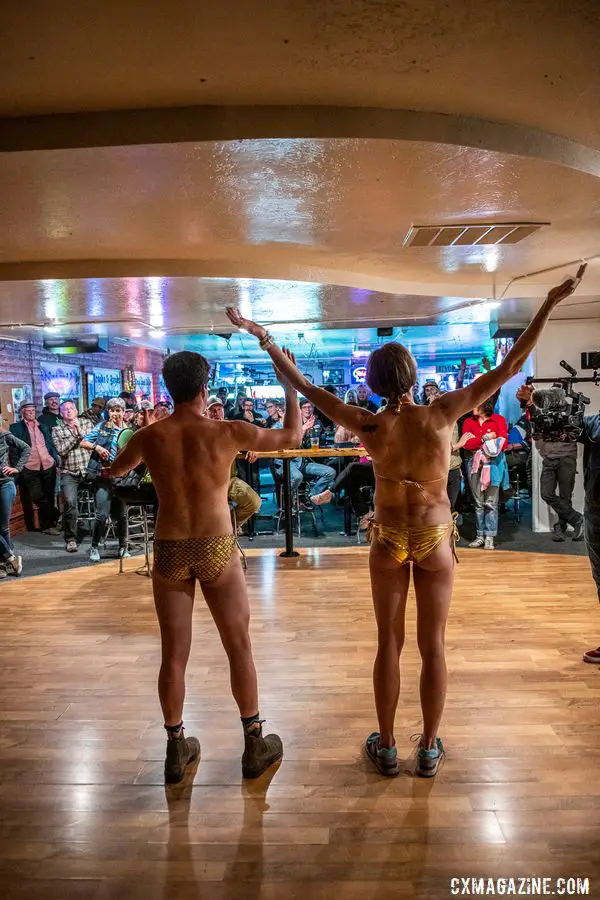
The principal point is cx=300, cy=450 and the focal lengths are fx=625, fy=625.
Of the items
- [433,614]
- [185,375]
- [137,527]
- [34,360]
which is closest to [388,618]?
[433,614]

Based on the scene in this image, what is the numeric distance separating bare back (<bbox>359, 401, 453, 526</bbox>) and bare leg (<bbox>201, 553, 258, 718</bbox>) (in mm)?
626

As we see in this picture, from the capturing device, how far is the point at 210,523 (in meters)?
2.45

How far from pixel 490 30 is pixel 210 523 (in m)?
2.00

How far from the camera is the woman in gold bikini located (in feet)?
7.75

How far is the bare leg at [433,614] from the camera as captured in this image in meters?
2.36

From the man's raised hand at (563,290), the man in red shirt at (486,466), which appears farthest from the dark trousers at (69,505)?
the man's raised hand at (563,290)

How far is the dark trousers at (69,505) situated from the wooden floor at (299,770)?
9.28 ft

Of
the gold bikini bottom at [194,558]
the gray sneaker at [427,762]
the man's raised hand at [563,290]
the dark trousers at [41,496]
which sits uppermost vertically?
the man's raised hand at [563,290]

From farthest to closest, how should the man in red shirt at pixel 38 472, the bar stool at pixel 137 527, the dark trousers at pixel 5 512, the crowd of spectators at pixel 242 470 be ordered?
1. the man in red shirt at pixel 38 472
2. the bar stool at pixel 137 527
3. the crowd of spectators at pixel 242 470
4. the dark trousers at pixel 5 512

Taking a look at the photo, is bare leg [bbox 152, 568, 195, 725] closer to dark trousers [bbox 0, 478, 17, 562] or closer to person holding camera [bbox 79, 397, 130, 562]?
person holding camera [bbox 79, 397, 130, 562]

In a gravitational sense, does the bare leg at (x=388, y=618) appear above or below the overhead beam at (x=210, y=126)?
below

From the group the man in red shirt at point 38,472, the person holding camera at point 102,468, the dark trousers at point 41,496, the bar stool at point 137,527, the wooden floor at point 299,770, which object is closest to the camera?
the wooden floor at point 299,770

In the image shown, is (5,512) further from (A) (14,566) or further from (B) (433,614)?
(B) (433,614)

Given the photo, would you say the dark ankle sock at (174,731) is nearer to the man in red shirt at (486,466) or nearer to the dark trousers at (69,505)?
the man in red shirt at (486,466)
